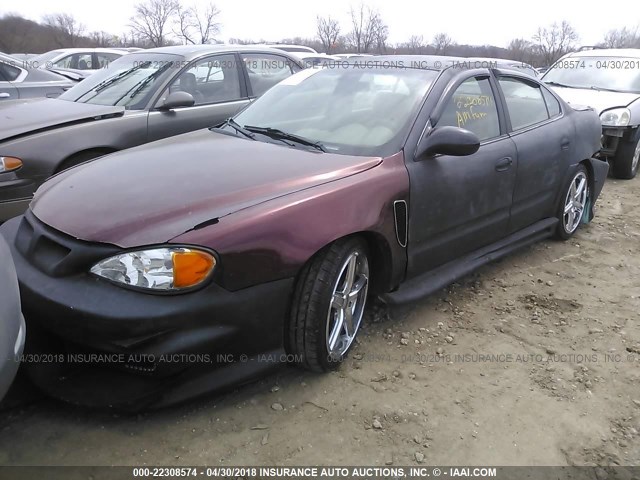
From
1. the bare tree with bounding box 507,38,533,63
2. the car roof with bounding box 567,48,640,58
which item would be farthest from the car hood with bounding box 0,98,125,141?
the bare tree with bounding box 507,38,533,63

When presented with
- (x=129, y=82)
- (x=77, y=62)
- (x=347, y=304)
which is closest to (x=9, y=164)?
(x=129, y=82)

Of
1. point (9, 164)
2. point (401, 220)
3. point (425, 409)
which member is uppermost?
point (9, 164)

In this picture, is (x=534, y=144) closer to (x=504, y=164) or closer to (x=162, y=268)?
(x=504, y=164)

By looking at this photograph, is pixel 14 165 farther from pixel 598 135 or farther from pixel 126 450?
pixel 598 135

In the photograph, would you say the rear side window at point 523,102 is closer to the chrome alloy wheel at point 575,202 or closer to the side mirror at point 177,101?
the chrome alloy wheel at point 575,202

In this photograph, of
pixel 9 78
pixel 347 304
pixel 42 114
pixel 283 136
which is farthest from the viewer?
pixel 9 78

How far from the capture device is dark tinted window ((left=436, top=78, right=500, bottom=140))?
3.20 m

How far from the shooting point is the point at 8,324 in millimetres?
1786

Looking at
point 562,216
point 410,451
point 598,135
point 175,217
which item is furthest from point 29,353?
point 598,135

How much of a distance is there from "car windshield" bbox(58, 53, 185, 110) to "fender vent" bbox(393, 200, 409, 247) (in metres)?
2.97

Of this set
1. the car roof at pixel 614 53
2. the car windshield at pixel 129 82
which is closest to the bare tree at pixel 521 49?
the car roof at pixel 614 53

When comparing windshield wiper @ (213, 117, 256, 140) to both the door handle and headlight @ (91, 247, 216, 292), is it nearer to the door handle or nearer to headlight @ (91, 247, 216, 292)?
headlight @ (91, 247, 216, 292)

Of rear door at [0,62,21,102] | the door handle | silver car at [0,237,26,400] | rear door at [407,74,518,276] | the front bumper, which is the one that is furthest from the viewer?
rear door at [0,62,21,102]

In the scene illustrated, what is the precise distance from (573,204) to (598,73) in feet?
14.7
